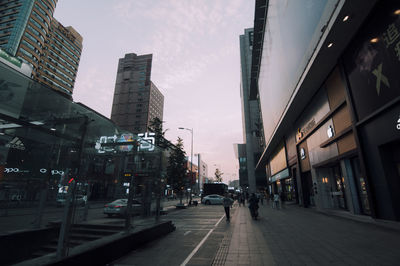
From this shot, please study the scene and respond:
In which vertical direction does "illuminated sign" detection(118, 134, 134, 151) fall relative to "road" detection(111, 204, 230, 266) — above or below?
above

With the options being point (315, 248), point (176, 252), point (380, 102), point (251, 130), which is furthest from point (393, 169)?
point (251, 130)

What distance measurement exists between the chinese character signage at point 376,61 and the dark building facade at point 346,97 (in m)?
0.04

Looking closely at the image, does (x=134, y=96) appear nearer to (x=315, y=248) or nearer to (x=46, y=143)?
(x=46, y=143)

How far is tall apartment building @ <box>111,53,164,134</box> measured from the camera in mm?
94938

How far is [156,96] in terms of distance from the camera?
11012cm

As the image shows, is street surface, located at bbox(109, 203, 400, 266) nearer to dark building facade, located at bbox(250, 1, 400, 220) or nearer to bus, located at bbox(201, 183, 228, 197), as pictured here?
dark building facade, located at bbox(250, 1, 400, 220)

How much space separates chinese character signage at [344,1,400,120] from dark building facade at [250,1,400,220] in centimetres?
4

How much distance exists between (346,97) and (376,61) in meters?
2.93

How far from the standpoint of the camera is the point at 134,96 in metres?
99.8

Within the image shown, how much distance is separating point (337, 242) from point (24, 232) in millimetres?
10350

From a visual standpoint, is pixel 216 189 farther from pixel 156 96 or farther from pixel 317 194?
pixel 156 96

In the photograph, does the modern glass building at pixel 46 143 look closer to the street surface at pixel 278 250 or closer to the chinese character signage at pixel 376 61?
the street surface at pixel 278 250

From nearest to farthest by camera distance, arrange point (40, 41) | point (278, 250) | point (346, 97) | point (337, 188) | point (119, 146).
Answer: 1. point (278, 250)
2. point (119, 146)
3. point (346, 97)
4. point (337, 188)
5. point (40, 41)

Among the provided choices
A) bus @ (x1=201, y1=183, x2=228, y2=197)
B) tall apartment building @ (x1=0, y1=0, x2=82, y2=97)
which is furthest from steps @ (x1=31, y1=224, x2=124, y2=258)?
tall apartment building @ (x1=0, y1=0, x2=82, y2=97)
